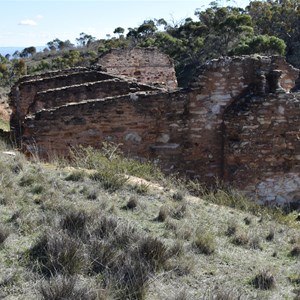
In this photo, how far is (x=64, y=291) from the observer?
154 inches

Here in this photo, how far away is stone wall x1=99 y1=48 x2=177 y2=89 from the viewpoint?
17.7 meters

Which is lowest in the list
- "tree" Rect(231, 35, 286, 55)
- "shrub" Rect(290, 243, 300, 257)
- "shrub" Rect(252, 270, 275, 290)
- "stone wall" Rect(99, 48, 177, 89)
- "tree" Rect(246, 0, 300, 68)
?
"shrub" Rect(290, 243, 300, 257)

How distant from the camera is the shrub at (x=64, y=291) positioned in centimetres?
388

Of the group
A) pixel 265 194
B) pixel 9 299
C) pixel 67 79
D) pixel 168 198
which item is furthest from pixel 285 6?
pixel 9 299

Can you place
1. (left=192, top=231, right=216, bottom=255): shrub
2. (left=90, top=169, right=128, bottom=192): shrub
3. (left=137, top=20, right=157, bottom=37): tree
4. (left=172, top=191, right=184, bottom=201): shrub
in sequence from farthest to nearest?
(left=137, top=20, right=157, bottom=37): tree < (left=172, top=191, right=184, bottom=201): shrub < (left=90, top=169, right=128, bottom=192): shrub < (left=192, top=231, right=216, bottom=255): shrub

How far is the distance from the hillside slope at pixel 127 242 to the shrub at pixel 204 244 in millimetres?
11

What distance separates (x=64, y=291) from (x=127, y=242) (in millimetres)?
1224

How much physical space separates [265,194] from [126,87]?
4.16m

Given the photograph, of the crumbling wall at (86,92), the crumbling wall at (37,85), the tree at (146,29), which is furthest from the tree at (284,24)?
the crumbling wall at (86,92)

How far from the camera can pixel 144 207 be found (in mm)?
6520

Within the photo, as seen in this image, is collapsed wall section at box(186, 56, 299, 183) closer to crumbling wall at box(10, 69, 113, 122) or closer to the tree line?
crumbling wall at box(10, 69, 113, 122)

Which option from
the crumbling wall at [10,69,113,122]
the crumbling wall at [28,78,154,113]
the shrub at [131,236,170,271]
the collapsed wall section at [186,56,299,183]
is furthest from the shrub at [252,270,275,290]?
the crumbling wall at [10,69,113,122]

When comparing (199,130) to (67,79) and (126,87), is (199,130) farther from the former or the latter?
(67,79)

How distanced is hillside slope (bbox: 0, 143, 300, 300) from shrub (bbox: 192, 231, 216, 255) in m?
0.01
